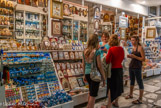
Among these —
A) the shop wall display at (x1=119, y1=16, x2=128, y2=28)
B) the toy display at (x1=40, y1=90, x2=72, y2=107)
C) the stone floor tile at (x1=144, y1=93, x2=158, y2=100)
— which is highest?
the shop wall display at (x1=119, y1=16, x2=128, y2=28)

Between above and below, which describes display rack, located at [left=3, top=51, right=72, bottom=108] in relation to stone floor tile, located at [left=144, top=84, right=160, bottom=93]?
above

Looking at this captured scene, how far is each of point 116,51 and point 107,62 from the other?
0.86 ft

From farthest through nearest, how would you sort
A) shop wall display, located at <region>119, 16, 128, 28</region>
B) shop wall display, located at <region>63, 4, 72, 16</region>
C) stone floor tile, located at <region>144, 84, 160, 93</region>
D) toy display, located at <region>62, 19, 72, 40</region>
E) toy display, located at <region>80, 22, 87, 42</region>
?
toy display, located at <region>80, 22, 87, 42</region> < toy display, located at <region>62, 19, 72, 40</region> < shop wall display, located at <region>119, 16, 128, 28</region> < shop wall display, located at <region>63, 4, 72, 16</region> < stone floor tile, located at <region>144, 84, 160, 93</region>

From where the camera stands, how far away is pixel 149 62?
7.16m

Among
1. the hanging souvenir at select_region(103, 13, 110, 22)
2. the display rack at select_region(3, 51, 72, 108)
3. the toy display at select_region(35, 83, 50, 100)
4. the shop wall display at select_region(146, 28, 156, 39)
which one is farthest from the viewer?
the hanging souvenir at select_region(103, 13, 110, 22)

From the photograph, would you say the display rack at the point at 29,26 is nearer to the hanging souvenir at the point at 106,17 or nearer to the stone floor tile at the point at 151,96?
the hanging souvenir at the point at 106,17

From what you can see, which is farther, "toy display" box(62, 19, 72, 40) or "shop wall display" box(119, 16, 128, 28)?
"toy display" box(62, 19, 72, 40)

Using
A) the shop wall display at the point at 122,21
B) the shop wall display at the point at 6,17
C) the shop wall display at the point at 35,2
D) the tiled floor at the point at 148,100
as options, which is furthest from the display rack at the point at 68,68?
the shop wall display at the point at 35,2

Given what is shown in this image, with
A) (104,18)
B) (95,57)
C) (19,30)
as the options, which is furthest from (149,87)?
(19,30)

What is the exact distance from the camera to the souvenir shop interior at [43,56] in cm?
288

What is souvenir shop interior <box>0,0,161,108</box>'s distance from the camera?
2.88m

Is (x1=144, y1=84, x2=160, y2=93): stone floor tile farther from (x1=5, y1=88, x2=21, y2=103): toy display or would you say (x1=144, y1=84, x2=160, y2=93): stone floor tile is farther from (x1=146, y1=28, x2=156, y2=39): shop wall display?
(x1=5, y1=88, x2=21, y2=103): toy display

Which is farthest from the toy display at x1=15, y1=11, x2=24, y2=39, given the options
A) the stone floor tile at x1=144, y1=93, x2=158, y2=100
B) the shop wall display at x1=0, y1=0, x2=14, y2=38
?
the stone floor tile at x1=144, y1=93, x2=158, y2=100

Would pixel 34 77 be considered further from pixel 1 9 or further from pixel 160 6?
pixel 160 6
